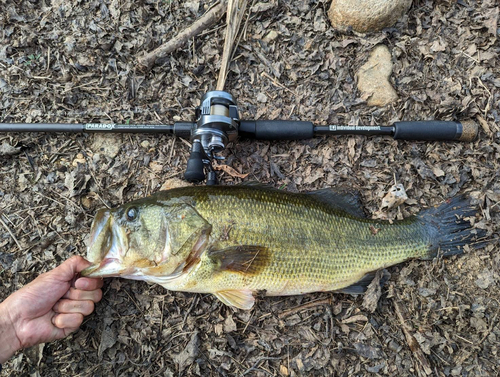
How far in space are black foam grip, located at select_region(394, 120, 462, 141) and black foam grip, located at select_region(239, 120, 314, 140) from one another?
0.96m

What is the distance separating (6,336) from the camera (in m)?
3.04

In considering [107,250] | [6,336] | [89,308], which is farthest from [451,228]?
[6,336]

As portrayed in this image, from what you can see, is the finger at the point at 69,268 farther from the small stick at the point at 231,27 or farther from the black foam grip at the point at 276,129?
the small stick at the point at 231,27

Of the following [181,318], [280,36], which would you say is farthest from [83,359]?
[280,36]

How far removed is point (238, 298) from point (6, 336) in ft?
6.90

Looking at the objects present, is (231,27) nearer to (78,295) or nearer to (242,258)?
(242,258)

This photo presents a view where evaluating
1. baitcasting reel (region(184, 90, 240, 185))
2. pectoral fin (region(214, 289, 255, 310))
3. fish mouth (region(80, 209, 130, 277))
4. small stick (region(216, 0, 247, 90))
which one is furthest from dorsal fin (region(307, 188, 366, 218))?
fish mouth (region(80, 209, 130, 277))

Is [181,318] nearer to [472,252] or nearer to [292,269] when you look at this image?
[292,269]

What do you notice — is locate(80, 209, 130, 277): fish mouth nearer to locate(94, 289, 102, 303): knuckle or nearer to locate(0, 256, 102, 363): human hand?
locate(0, 256, 102, 363): human hand

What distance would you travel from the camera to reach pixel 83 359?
134 inches

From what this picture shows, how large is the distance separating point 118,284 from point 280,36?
3370 millimetres

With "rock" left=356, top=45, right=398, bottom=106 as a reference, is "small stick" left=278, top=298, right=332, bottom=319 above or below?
below

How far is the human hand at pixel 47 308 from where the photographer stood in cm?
307

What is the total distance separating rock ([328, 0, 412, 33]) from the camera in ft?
12.8
